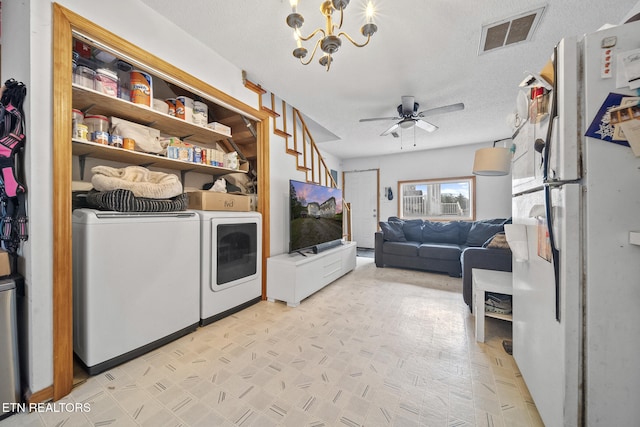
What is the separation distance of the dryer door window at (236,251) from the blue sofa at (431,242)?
8.35 ft

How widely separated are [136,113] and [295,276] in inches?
77.1

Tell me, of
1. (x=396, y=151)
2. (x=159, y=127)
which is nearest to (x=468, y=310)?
(x=159, y=127)

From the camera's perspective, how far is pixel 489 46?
2016 millimetres

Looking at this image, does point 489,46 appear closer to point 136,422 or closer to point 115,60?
point 115,60

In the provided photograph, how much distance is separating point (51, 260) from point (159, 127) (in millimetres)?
1370

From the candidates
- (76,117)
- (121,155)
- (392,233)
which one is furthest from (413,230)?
(76,117)

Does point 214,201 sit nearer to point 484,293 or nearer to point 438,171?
point 484,293

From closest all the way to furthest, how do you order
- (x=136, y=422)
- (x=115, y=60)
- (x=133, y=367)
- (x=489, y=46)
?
(x=136, y=422)
(x=133, y=367)
(x=115, y=60)
(x=489, y=46)

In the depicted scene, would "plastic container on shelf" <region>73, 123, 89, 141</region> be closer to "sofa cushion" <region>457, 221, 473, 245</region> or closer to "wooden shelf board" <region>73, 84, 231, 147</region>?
"wooden shelf board" <region>73, 84, 231, 147</region>

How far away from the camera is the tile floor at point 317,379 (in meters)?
1.17

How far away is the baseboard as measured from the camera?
1.21m

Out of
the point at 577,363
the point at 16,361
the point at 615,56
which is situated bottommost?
the point at 16,361

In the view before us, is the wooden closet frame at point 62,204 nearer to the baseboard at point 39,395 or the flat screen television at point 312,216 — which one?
the baseboard at point 39,395

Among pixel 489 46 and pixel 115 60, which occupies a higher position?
pixel 489 46
